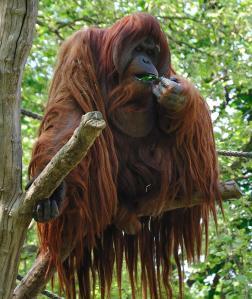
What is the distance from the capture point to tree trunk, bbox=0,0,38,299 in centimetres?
254

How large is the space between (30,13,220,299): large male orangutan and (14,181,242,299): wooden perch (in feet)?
0.12

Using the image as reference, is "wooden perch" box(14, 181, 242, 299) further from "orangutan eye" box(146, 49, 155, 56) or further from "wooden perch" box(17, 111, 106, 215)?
"orangutan eye" box(146, 49, 155, 56)

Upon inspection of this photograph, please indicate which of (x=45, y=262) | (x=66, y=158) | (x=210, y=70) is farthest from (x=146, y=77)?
(x=210, y=70)

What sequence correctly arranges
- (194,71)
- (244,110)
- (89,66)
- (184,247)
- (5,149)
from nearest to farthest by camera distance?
(5,149) → (89,66) → (184,247) → (194,71) → (244,110)

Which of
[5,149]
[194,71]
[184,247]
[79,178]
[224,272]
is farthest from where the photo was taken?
[194,71]

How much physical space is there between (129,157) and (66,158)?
1177 millimetres

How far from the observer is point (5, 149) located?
2.59m

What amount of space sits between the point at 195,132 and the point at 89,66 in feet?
1.95

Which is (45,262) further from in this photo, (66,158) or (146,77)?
(146,77)

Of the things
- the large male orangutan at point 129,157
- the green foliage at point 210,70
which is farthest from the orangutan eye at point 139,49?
the green foliage at point 210,70

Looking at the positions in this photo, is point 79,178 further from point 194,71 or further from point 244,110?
point 244,110

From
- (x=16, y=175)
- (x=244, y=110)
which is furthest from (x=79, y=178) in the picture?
(x=244, y=110)

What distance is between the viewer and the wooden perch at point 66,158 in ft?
7.44

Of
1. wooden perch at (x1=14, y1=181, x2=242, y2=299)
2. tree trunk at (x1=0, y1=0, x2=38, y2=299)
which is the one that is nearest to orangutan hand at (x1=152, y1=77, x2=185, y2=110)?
wooden perch at (x1=14, y1=181, x2=242, y2=299)
